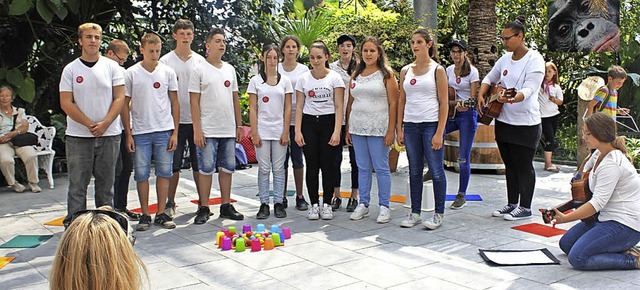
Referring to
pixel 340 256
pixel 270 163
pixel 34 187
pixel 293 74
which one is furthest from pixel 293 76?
pixel 34 187

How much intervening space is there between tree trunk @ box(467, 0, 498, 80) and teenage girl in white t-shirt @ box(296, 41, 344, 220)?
400cm

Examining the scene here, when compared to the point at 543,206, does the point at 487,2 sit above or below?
above

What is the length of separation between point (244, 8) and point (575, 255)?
8.03 metres

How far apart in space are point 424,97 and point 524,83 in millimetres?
960

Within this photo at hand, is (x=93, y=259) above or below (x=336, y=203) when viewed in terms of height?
above

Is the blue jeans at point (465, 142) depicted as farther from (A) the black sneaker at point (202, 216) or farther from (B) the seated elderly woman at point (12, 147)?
(B) the seated elderly woman at point (12, 147)

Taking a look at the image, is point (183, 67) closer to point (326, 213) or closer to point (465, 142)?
point (326, 213)

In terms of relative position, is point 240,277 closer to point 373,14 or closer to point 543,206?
point 543,206

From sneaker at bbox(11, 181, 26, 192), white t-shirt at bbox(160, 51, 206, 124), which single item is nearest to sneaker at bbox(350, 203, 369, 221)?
white t-shirt at bbox(160, 51, 206, 124)

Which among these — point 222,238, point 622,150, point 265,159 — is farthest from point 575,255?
point 265,159

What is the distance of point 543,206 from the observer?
7082mm

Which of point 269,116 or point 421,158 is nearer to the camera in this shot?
point 421,158

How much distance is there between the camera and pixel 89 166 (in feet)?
18.7

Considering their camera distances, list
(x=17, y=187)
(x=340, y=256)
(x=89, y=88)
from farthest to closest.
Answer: (x=17, y=187) < (x=89, y=88) < (x=340, y=256)
